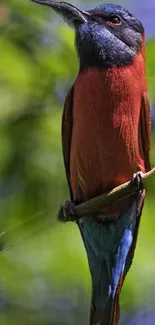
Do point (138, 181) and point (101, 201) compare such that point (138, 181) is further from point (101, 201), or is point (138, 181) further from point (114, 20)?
point (114, 20)

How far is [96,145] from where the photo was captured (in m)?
0.85

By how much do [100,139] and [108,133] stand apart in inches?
0.4

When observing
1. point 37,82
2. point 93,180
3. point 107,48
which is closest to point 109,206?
point 93,180

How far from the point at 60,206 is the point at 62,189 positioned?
0.08m

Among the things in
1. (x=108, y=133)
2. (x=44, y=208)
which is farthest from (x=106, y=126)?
(x=44, y=208)

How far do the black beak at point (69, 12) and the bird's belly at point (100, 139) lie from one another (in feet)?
0.21

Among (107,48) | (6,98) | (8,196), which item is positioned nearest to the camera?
(107,48)

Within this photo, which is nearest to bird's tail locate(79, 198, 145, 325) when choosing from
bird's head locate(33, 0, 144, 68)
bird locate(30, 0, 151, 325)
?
bird locate(30, 0, 151, 325)

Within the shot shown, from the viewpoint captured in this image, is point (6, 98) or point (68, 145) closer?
point (68, 145)

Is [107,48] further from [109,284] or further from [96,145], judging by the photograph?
[109,284]

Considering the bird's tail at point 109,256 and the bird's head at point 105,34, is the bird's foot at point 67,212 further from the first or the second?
the bird's head at point 105,34

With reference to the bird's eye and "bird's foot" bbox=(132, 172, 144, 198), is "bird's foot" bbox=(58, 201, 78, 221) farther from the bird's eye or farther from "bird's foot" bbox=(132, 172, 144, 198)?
the bird's eye

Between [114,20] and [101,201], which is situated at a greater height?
[114,20]

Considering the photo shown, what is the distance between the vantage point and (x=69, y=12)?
81cm
